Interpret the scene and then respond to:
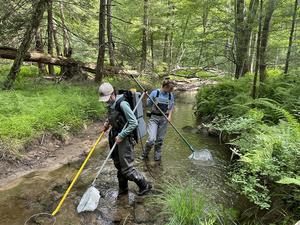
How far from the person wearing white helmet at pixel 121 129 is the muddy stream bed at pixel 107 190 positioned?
0.55 m

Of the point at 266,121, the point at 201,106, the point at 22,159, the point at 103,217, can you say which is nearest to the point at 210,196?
the point at 103,217

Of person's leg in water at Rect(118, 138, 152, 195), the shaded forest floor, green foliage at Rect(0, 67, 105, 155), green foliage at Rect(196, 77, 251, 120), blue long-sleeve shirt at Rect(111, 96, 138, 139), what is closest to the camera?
blue long-sleeve shirt at Rect(111, 96, 138, 139)

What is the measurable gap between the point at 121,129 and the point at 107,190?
145 cm

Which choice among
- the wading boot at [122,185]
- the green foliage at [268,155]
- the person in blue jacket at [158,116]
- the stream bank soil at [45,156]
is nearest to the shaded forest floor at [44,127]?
the stream bank soil at [45,156]

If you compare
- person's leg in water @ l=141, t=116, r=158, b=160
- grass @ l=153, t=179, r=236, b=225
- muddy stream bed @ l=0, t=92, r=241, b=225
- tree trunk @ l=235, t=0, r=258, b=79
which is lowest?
muddy stream bed @ l=0, t=92, r=241, b=225

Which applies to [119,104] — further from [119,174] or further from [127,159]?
[119,174]

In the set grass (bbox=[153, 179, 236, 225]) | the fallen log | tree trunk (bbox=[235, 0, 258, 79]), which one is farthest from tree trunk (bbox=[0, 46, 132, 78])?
grass (bbox=[153, 179, 236, 225])

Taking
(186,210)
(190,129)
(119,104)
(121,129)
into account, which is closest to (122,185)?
(121,129)

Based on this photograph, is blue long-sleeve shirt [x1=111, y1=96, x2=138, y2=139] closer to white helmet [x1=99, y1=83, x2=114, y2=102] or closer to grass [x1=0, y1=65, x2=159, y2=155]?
white helmet [x1=99, y1=83, x2=114, y2=102]

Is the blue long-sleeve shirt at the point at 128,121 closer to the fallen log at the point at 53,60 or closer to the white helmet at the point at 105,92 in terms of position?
the white helmet at the point at 105,92

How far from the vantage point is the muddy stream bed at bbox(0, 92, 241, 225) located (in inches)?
192

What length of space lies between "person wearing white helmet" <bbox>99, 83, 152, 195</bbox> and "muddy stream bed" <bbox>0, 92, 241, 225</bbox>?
552 mm

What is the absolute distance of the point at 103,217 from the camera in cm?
492

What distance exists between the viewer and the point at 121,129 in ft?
17.6
